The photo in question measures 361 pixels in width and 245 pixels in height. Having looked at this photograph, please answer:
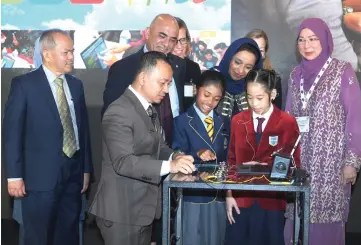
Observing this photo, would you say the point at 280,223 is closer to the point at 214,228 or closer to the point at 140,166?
the point at 214,228

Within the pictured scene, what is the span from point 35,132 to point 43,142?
0.08m

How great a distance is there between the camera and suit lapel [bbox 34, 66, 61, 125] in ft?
11.8

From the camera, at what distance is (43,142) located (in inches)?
141

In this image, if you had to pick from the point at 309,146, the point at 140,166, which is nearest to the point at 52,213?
the point at 140,166

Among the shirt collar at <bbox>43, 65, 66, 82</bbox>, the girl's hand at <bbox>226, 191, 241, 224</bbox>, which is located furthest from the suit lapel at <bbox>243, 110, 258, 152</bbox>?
the shirt collar at <bbox>43, 65, 66, 82</bbox>

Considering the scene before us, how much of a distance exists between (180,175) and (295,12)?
3034mm

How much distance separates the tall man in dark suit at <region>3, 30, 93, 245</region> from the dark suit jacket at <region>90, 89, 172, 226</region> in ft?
2.70

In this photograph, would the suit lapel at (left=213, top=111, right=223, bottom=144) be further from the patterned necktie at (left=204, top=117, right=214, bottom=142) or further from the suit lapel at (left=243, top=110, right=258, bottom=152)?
the suit lapel at (left=243, top=110, right=258, bottom=152)

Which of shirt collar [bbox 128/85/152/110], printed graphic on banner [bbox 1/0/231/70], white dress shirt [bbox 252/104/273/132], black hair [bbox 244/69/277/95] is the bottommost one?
white dress shirt [bbox 252/104/273/132]

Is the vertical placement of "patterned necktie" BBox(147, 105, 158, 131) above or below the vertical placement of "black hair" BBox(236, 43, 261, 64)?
below

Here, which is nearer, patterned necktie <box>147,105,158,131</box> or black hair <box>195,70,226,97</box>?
patterned necktie <box>147,105,158,131</box>

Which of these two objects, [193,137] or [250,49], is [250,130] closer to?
[193,137]

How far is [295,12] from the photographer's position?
5.27m

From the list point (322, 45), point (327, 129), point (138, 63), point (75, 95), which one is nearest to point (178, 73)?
point (138, 63)
